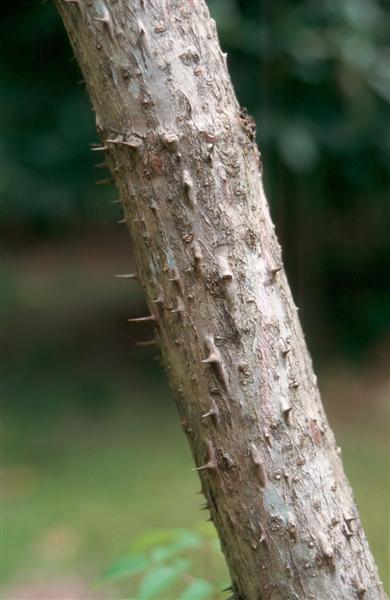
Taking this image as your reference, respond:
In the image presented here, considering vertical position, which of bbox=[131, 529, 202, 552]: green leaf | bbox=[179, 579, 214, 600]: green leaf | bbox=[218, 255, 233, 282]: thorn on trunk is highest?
bbox=[218, 255, 233, 282]: thorn on trunk

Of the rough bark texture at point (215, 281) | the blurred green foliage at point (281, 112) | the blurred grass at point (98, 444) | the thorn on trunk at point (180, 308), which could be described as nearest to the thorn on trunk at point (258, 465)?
the rough bark texture at point (215, 281)

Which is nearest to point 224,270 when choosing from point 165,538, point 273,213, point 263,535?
point 263,535

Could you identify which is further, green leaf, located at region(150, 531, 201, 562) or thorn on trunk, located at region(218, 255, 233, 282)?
green leaf, located at region(150, 531, 201, 562)

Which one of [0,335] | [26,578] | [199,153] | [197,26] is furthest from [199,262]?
[0,335]

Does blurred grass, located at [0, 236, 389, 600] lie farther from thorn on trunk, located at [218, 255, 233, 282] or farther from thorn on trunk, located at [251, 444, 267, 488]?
thorn on trunk, located at [218, 255, 233, 282]

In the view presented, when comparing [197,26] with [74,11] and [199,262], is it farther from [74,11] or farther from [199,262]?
[199,262]

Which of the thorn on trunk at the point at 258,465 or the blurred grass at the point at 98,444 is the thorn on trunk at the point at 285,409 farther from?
the blurred grass at the point at 98,444

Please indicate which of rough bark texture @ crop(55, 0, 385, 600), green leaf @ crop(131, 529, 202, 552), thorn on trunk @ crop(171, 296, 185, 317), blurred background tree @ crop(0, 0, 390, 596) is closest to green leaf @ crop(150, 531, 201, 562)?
green leaf @ crop(131, 529, 202, 552)
